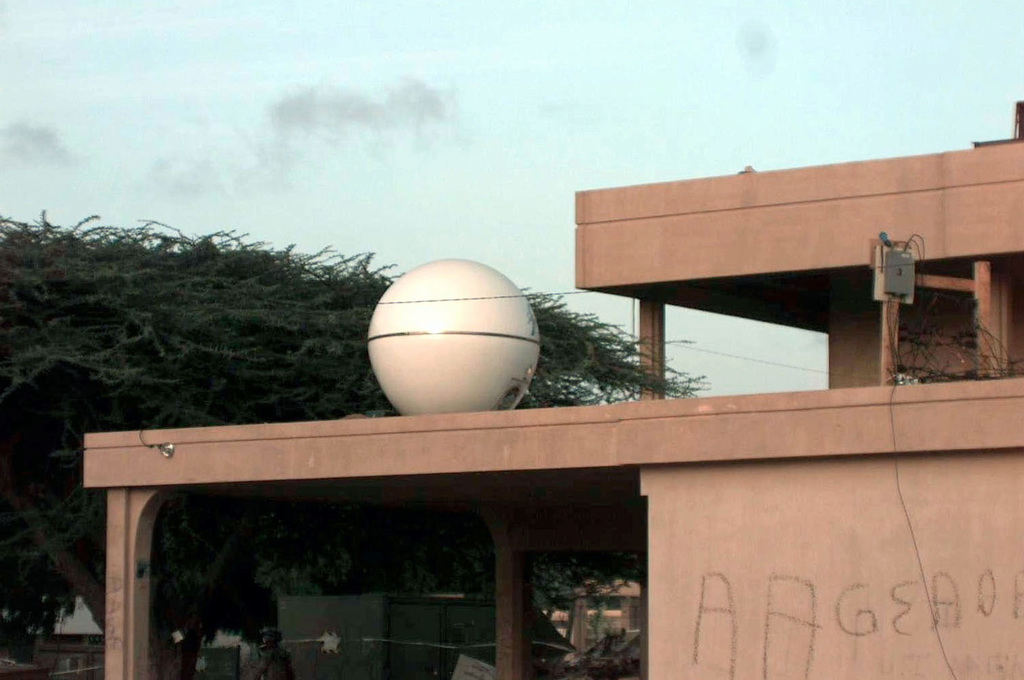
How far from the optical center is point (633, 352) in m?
25.3

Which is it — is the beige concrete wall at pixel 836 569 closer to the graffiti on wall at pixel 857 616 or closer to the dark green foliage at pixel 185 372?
the graffiti on wall at pixel 857 616

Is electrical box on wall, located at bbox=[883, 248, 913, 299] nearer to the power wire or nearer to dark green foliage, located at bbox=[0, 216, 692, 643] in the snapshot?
the power wire

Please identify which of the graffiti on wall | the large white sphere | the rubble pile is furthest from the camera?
the rubble pile

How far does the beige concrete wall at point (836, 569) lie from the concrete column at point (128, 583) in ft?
17.1

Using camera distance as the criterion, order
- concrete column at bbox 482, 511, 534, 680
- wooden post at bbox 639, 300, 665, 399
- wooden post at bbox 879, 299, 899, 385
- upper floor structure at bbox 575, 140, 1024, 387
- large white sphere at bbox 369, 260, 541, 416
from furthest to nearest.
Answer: concrete column at bbox 482, 511, 534, 680 → wooden post at bbox 639, 300, 665, 399 → upper floor structure at bbox 575, 140, 1024, 387 → large white sphere at bbox 369, 260, 541, 416 → wooden post at bbox 879, 299, 899, 385

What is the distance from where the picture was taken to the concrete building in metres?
9.73

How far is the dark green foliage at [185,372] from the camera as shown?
68.9 feet

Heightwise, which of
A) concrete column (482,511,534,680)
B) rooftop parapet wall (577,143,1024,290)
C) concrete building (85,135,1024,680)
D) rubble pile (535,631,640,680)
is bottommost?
rubble pile (535,631,640,680)

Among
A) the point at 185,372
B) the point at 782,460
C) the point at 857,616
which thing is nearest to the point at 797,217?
the point at 782,460

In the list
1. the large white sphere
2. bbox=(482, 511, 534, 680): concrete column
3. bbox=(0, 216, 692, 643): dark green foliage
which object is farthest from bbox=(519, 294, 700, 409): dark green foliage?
the large white sphere

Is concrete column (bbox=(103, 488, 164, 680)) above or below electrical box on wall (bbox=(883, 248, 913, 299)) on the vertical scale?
below

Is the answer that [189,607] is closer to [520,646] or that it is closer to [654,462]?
[520,646]

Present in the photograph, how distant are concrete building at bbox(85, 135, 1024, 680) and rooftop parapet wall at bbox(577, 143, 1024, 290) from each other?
0.02 meters

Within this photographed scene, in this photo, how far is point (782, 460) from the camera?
10.4 metres
